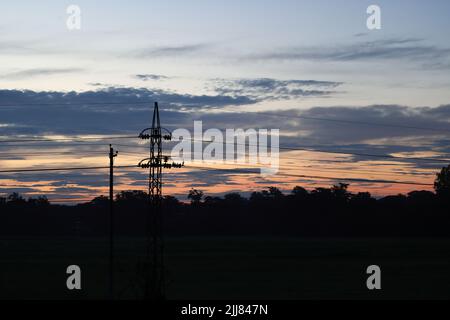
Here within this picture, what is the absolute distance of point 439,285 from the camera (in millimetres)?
77500

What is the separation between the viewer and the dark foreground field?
7106 cm

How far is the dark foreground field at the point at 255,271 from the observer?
2798 inches

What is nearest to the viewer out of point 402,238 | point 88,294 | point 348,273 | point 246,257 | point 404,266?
point 88,294

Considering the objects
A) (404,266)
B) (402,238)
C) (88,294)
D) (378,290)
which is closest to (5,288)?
(88,294)

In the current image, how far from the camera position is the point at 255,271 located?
332 ft

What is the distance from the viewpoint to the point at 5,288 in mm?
76625

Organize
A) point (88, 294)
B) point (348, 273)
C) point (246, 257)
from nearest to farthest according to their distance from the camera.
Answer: point (88, 294) < point (348, 273) < point (246, 257)

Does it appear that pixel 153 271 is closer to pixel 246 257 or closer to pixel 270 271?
pixel 270 271

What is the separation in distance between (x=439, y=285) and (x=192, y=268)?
40.4 m

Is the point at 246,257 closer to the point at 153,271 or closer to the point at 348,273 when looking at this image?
the point at 348,273
